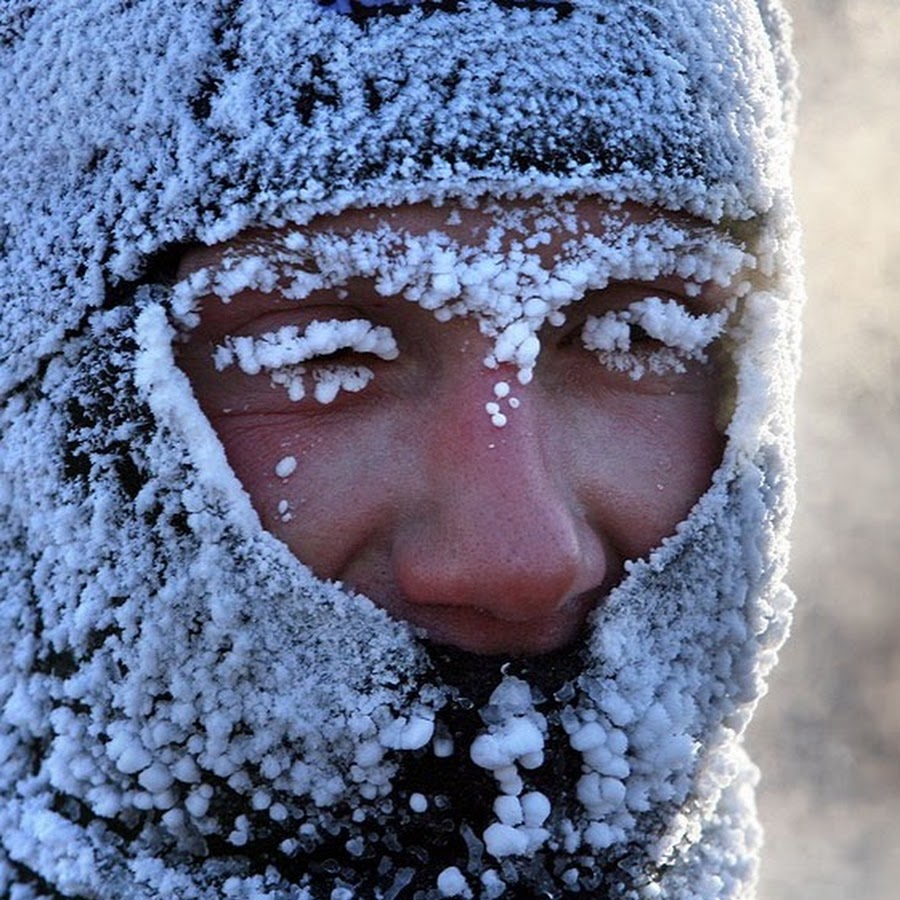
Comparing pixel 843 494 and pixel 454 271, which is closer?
pixel 454 271

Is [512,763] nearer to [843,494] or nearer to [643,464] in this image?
[643,464]

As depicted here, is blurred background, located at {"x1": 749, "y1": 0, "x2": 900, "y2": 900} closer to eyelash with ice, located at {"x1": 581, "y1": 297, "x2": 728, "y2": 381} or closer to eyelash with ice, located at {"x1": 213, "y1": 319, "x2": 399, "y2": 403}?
eyelash with ice, located at {"x1": 581, "y1": 297, "x2": 728, "y2": 381}

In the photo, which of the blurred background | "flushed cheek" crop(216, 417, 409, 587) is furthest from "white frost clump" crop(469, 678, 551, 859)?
the blurred background

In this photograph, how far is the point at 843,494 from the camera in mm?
4910

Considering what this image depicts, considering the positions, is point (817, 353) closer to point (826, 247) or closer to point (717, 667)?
point (826, 247)

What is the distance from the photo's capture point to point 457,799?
4.78 feet

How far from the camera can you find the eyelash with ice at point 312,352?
4.74ft

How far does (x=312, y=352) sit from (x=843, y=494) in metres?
3.75

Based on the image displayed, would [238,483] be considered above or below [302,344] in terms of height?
below

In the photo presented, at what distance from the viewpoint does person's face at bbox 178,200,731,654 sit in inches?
55.9

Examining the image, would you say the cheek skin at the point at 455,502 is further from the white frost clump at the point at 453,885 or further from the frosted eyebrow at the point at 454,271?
the white frost clump at the point at 453,885

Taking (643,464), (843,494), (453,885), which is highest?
(643,464)

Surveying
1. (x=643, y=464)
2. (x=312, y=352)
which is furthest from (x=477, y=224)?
(x=643, y=464)

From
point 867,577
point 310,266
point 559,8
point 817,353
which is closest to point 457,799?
point 310,266
